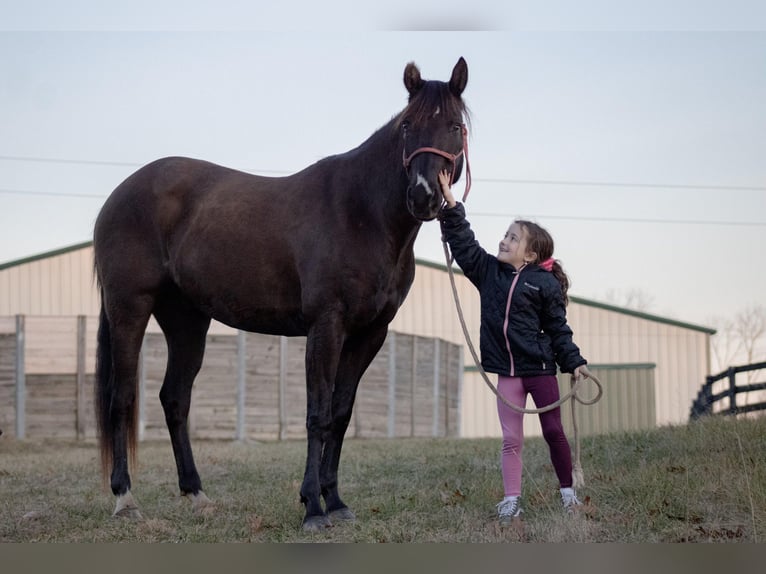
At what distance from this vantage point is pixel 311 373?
5.11m

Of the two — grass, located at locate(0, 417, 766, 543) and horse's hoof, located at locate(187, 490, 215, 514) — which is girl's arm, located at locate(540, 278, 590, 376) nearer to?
grass, located at locate(0, 417, 766, 543)

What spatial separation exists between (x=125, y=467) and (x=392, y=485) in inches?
79.9

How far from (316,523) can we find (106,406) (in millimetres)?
2114

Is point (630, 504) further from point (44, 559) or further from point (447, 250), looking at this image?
point (44, 559)

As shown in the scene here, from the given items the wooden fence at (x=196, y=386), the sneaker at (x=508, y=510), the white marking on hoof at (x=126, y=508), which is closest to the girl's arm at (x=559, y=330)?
the sneaker at (x=508, y=510)

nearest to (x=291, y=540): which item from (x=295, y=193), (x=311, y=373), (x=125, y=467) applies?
(x=311, y=373)

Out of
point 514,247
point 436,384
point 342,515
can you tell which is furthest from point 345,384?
point 436,384

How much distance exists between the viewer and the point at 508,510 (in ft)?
16.3

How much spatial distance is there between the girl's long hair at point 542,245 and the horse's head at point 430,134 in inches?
21.5

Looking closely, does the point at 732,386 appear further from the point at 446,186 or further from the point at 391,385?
the point at 446,186

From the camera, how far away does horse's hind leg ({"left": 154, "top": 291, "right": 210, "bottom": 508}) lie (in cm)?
620

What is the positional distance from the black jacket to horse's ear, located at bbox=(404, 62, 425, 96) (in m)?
0.72

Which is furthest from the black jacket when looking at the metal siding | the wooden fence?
the metal siding

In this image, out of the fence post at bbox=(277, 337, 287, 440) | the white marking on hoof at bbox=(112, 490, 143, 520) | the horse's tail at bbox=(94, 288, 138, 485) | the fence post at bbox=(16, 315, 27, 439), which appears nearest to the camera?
the white marking on hoof at bbox=(112, 490, 143, 520)
